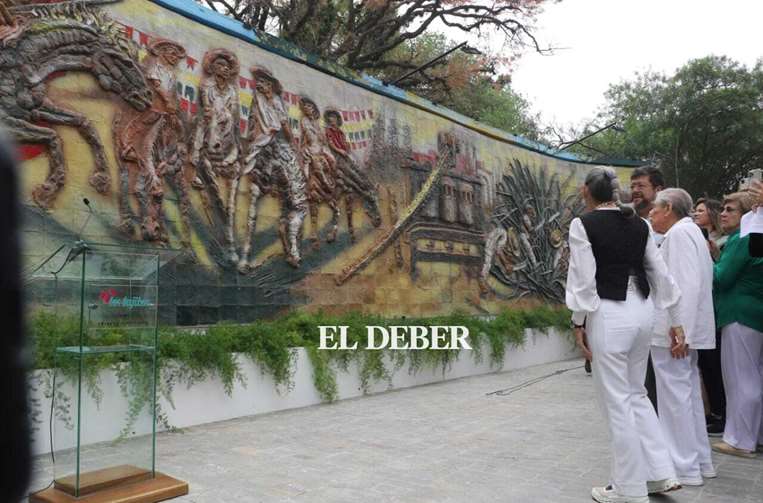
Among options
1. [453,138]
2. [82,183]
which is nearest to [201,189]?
[82,183]

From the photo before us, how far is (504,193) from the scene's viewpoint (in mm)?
12203

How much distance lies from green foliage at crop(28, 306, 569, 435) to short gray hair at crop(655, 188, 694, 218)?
3.44 m

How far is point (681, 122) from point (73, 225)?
23.3m

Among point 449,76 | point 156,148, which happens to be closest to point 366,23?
point 449,76

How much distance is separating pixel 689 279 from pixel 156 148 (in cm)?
→ 466

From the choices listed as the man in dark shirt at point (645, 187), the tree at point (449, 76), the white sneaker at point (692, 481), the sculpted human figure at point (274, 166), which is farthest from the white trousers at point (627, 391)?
the tree at point (449, 76)

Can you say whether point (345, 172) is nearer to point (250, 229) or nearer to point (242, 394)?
point (250, 229)

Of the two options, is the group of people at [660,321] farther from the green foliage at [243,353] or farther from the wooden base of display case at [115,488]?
the green foliage at [243,353]

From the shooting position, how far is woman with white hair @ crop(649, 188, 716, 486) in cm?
396

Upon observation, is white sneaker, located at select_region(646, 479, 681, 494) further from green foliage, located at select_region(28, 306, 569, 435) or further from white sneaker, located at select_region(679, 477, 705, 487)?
green foliage, located at select_region(28, 306, 569, 435)

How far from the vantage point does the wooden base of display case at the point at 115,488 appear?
3461 mm

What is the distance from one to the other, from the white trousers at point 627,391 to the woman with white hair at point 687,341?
479mm

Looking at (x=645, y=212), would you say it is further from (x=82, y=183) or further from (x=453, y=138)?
(x=453, y=138)

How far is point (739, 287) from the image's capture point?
4.74 meters
